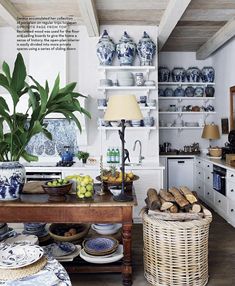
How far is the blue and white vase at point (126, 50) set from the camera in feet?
15.2

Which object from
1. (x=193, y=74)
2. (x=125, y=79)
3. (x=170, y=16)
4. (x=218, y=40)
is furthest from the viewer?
(x=193, y=74)

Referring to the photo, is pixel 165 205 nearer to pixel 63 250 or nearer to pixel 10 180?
pixel 63 250

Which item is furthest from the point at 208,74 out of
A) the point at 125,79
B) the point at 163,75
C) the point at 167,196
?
the point at 167,196

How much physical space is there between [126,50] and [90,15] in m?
0.82

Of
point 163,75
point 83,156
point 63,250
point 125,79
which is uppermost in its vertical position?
point 163,75

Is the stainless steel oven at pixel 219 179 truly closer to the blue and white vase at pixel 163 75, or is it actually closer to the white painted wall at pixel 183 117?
the white painted wall at pixel 183 117

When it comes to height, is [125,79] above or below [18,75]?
above

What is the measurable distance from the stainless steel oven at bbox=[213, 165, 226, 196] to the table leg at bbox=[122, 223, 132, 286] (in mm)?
2451

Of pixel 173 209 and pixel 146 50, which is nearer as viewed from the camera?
pixel 173 209

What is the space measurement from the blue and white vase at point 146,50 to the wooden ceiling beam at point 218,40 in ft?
Result: 3.95

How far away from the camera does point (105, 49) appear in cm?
463

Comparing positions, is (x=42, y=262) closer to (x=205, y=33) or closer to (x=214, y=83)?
(x=205, y=33)

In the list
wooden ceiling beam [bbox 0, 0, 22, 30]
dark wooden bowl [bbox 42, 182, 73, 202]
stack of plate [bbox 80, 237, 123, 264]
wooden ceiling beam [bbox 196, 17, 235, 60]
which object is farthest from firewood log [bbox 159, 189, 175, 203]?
wooden ceiling beam [bbox 0, 0, 22, 30]

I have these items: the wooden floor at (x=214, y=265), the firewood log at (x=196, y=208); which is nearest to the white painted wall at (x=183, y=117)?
the wooden floor at (x=214, y=265)
